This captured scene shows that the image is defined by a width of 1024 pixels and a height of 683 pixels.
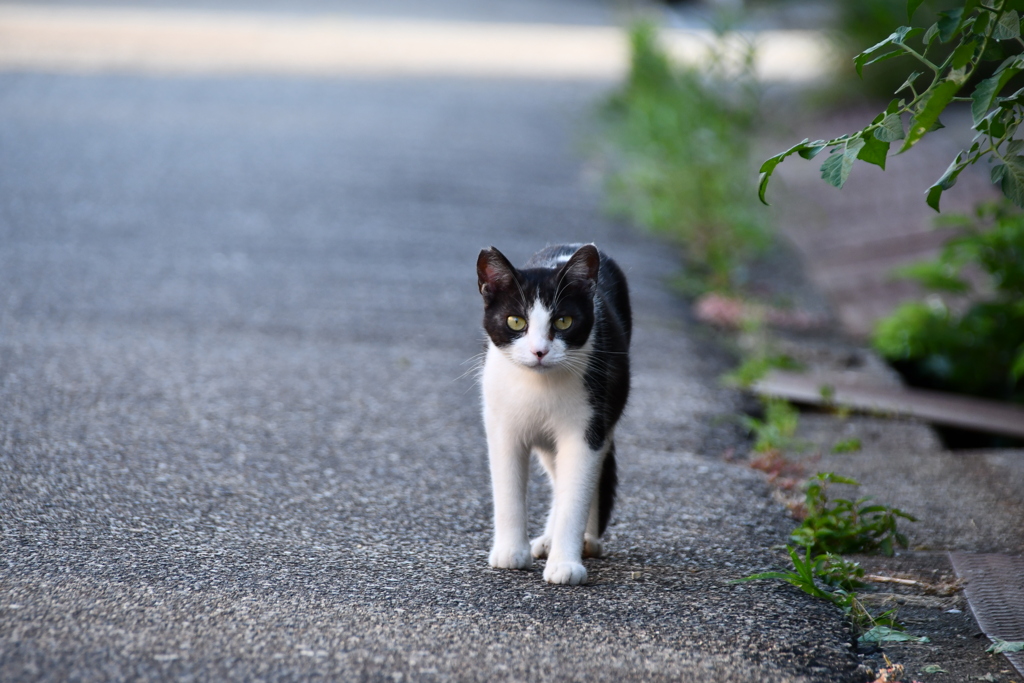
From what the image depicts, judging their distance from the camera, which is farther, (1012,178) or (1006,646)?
(1006,646)

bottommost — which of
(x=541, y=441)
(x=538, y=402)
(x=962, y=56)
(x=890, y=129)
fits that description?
(x=541, y=441)

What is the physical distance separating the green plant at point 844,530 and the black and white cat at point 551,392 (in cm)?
68

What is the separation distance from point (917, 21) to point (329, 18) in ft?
28.5

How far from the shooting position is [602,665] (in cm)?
215

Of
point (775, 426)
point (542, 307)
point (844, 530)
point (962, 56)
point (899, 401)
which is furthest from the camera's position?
point (899, 401)

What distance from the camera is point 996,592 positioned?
2.63m

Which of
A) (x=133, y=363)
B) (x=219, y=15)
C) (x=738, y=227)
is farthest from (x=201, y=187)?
(x=219, y=15)

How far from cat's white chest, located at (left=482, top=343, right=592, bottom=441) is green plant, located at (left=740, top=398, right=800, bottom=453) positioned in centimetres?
134

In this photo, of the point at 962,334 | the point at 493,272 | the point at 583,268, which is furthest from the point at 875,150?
the point at 962,334

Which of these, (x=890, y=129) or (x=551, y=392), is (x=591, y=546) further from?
(x=890, y=129)

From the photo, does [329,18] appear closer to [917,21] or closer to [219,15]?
[219,15]

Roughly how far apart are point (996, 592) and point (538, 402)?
4.22ft

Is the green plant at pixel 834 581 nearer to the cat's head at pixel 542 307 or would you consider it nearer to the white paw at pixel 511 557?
the white paw at pixel 511 557

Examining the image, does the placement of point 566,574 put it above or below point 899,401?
below
